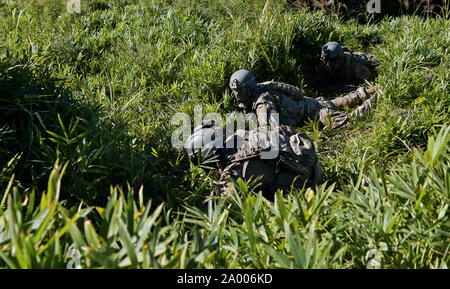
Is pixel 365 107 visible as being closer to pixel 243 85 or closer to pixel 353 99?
pixel 353 99

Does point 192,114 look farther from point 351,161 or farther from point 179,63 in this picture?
point 351,161

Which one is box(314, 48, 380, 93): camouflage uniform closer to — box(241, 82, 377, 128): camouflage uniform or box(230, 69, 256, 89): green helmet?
box(241, 82, 377, 128): camouflage uniform

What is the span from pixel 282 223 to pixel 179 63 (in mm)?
3541

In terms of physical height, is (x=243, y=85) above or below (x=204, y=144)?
above

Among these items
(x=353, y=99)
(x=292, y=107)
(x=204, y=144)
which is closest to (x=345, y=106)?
(x=353, y=99)

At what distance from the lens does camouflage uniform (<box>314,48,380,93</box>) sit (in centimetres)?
531

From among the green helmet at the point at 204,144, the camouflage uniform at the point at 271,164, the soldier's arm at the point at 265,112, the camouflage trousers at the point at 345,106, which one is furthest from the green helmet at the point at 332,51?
the green helmet at the point at 204,144

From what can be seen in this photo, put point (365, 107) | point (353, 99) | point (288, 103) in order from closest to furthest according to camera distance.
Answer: point (288, 103) < point (365, 107) < point (353, 99)

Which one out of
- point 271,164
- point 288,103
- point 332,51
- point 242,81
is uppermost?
point 332,51

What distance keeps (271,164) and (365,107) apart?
1850mm

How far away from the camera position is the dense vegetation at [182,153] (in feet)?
5.55

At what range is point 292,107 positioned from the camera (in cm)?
436

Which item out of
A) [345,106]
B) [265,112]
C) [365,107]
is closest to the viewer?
[265,112]

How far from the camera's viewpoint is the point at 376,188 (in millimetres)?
2219
